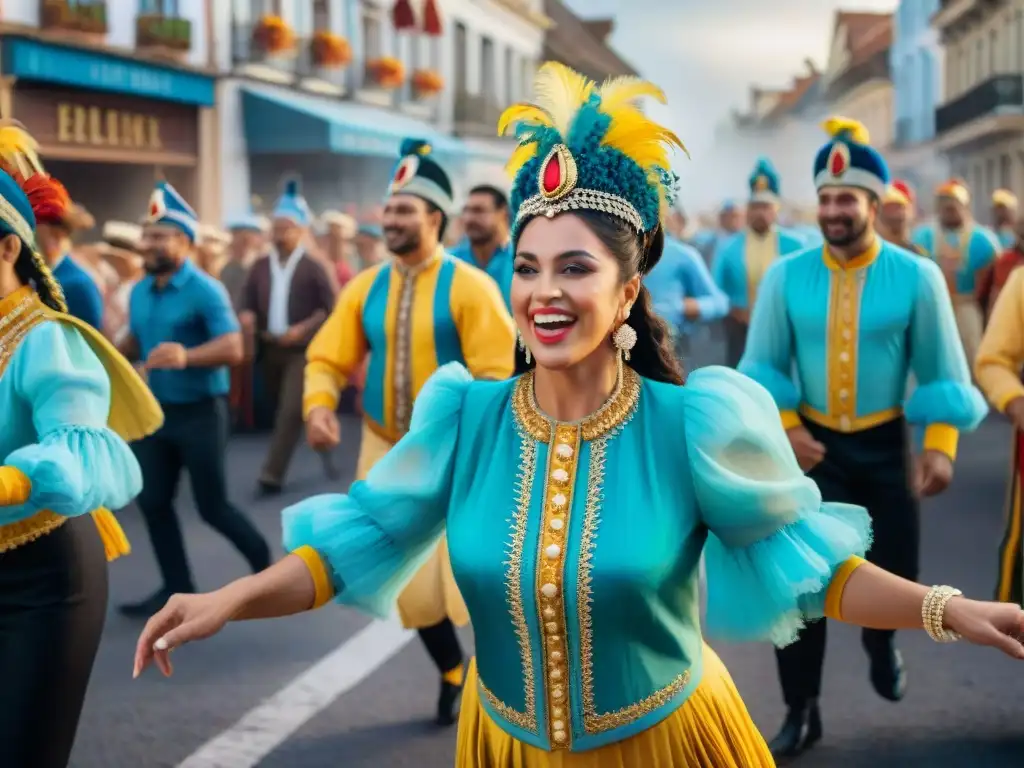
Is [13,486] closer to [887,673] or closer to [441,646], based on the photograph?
[441,646]

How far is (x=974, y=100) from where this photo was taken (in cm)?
4578

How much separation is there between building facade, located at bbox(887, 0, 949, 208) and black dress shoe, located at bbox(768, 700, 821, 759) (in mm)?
51158

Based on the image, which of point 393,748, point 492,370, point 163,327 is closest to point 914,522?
point 492,370

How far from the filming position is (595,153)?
10.1 feet

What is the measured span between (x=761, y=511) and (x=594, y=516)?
313 mm

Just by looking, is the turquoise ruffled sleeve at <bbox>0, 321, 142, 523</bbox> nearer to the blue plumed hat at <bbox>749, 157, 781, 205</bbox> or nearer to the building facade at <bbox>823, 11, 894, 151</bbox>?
the blue plumed hat at <bbox>749, 157, 781, 205</bbox>

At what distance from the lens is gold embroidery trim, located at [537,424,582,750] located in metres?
3.01

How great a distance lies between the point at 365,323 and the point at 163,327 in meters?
2.00

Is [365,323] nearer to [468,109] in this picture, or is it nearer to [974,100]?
[468,109]

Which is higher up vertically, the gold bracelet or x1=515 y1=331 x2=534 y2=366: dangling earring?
x1=515 y1=331 x2=534 y2=366: dangling earring

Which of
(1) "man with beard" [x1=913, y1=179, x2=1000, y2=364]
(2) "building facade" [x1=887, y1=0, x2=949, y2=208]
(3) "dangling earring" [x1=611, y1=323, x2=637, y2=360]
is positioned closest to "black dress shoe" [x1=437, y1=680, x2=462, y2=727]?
(3) "dangling earring" [x1=611, y1=323, x2=637, y2=360]

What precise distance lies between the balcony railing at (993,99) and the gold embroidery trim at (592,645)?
41.8 m

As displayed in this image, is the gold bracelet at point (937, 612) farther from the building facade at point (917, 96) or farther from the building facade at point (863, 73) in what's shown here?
the building facade at point (863, 73)

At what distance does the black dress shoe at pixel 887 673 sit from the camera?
5.94 m
